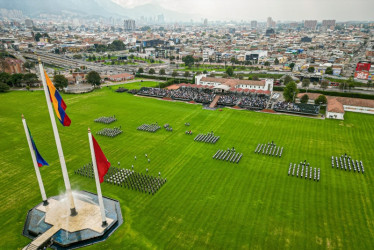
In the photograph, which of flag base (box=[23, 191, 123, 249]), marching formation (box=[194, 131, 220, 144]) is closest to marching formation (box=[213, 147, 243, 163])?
marching formation (box=[194, 131, 220, 144])

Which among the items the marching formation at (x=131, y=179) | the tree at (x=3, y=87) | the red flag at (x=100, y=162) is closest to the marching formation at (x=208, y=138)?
the marching formation at (x=131, y=179)

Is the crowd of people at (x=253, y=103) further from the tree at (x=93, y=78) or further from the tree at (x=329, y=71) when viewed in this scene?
the tree at (x=329, y=71)

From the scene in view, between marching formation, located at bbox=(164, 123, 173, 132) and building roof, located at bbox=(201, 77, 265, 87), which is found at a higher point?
building roof, located at bbox=(201, 77, 265, 87)

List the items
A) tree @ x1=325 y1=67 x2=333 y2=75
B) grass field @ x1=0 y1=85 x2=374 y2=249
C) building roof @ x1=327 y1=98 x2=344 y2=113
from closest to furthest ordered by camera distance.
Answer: grass field @ x1=0 y1=85 x2=374 y2=249, building roof @ x1=327 y1=98 x2=344 y2=113, tree @ x1=325 y1=67 x2=333 y2=75

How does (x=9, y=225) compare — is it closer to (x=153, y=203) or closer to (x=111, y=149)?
(x=153, y=203)

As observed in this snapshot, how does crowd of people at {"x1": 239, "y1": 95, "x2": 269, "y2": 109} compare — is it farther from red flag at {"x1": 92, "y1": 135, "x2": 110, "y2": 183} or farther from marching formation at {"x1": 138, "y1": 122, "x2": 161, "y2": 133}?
red flag at {"x1": 92, "y1": 135, "x2": 110, "y2": 183}

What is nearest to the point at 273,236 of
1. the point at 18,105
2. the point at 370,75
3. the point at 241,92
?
the point at 241,92
